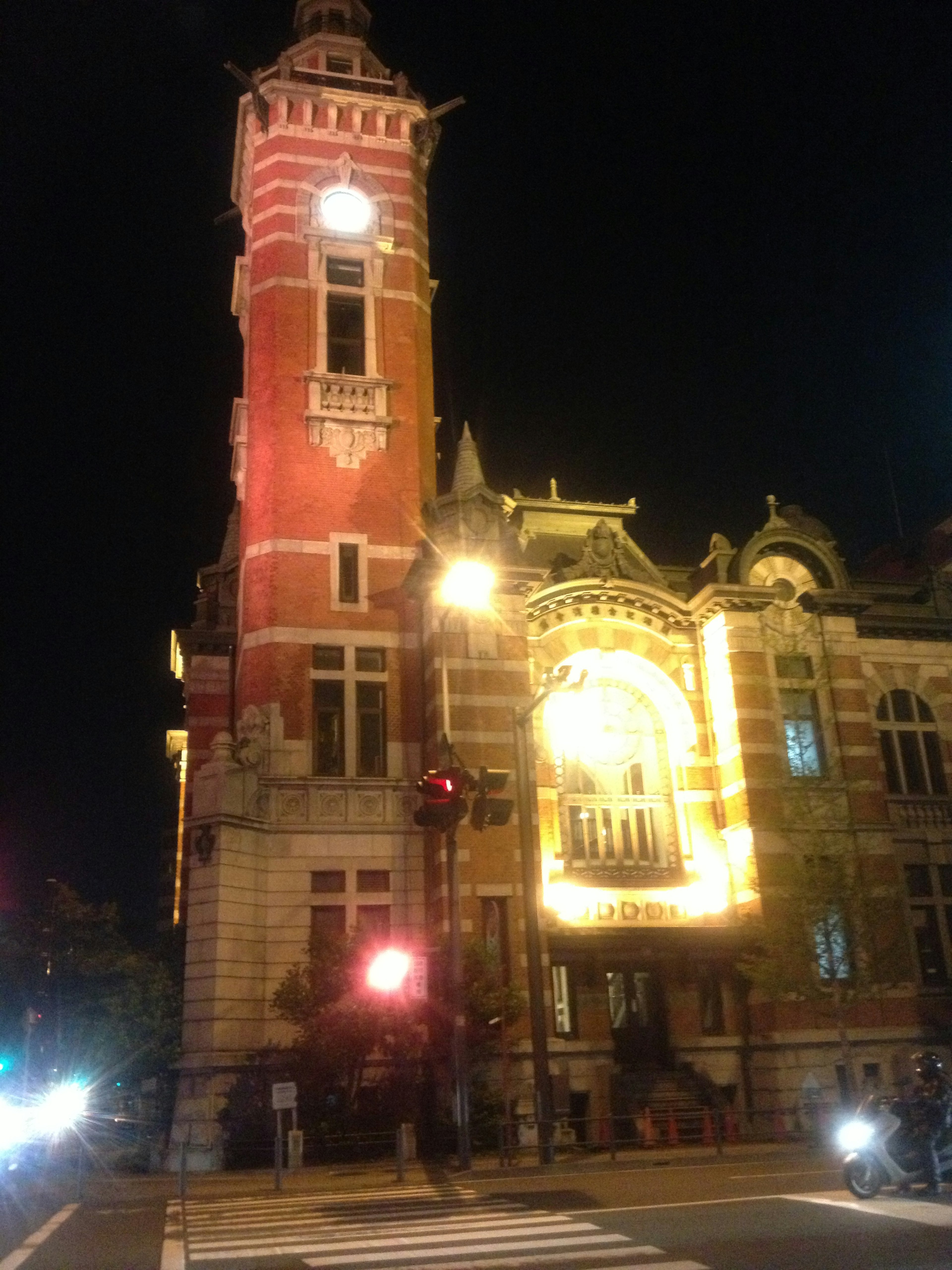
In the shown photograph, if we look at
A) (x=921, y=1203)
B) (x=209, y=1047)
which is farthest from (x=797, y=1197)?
(x=209, y=1047)

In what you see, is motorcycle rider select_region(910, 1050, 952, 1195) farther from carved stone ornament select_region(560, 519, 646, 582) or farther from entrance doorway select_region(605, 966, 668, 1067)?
carved stone ornament select_region(560, 519, 646, 582)

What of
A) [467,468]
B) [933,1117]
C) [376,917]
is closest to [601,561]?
[467,468]

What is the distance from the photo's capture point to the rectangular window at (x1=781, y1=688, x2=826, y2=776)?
30203mm

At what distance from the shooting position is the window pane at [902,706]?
33.1 m

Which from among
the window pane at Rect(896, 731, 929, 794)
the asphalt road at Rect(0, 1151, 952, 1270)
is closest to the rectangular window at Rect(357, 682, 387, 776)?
the asphalt road at Rect(0, 1151, 952, 1270)

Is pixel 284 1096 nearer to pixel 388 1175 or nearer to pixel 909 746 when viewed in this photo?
pixel 388 1175

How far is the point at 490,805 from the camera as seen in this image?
19625mm

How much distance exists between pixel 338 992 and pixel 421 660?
9261 mm

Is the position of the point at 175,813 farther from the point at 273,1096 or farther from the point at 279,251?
the point at 273,1096

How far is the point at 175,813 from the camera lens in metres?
81.9

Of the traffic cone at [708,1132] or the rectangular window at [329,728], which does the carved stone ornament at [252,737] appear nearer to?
the rectangular window at [329,728]

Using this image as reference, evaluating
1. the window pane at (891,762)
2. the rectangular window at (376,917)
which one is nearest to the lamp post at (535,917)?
the rectangular window at (376,917)

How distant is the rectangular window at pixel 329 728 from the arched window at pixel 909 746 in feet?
49.3

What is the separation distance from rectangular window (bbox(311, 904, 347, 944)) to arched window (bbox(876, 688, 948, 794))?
50.5 feet
